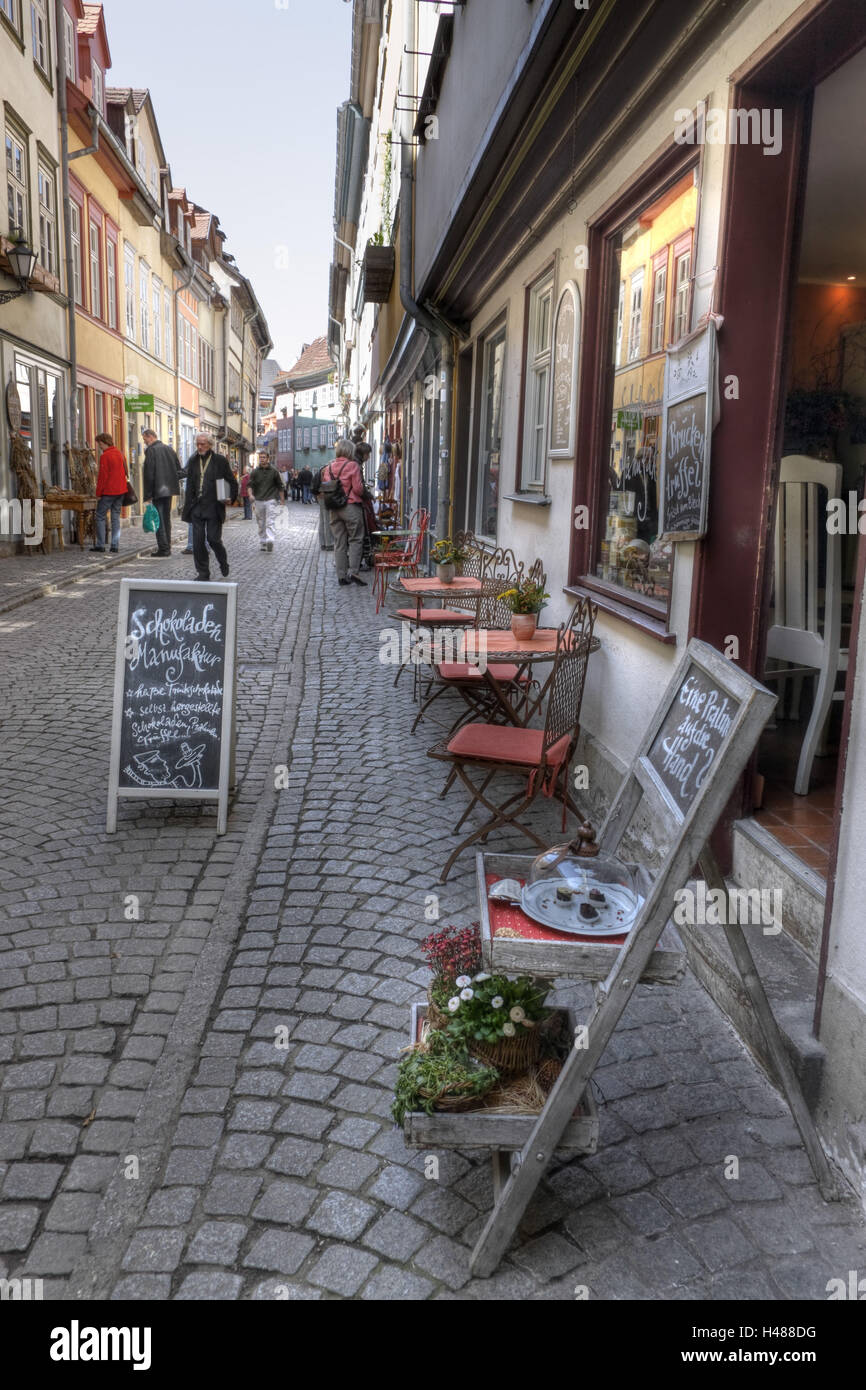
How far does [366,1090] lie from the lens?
3.04m

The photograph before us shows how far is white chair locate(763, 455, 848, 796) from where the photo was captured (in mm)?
4766

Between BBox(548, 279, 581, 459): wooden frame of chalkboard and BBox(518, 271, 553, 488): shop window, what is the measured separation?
0.67m

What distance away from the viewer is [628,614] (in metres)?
4.89

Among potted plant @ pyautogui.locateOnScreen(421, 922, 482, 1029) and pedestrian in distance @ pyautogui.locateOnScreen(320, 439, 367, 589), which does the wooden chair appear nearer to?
potted plant @ pyautogui.locateOnScreen(421, 922, 482, 1029)

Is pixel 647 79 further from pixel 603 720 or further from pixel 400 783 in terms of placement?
pixel 400 783

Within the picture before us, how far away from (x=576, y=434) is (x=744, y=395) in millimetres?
2405

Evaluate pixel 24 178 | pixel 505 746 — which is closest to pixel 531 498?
pixel 505 746

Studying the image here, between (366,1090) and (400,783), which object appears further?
(400,783)

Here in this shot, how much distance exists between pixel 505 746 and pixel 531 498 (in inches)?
115

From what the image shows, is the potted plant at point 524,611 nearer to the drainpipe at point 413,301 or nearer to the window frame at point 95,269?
the drainpipe at point 413,301

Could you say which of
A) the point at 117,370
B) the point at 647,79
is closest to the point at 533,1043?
the point at 647,79

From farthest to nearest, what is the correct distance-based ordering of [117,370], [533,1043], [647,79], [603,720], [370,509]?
[117,370] → [370,509] → [603,720] → [647,79] → [533,1043]

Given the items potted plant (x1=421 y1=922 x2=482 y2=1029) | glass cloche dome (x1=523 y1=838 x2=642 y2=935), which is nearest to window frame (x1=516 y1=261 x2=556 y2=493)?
glass cloche dome (x1=523 y1=838 x2=642 y2=935)
